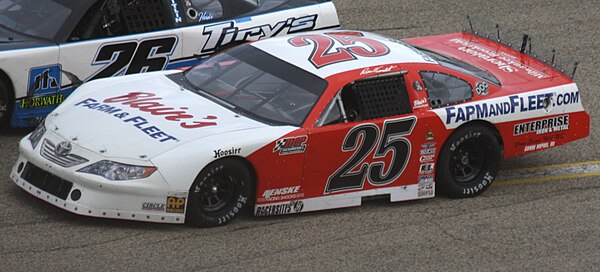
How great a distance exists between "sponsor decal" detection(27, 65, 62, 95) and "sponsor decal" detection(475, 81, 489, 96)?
3.71 meters

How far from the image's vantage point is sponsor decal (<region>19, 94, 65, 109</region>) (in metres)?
10.7

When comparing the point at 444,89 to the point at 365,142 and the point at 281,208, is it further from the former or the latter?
the point at 281,208

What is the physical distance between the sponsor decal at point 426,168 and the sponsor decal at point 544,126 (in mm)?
899

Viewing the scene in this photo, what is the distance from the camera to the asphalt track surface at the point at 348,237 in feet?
27.3

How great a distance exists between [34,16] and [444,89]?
389 centimetres

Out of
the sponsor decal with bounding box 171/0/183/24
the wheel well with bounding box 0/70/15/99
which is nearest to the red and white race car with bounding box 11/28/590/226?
the wheel well with bounding box 0/70/15/99

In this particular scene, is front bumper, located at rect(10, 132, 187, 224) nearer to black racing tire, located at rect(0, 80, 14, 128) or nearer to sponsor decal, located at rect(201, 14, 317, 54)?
black racing tire, located at rect(0, 80, 14, 128)

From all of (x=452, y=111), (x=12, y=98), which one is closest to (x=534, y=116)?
(x=452, y=111)

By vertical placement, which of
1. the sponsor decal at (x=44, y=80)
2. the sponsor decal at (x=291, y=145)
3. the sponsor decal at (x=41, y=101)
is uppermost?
the sponsor decal at (x=291, y=145)

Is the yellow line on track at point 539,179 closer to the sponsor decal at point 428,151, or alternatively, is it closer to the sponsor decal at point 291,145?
the sponsor decal at point 428,151

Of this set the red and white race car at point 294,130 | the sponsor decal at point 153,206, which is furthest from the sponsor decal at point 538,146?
the sponsor decal at point 153,206

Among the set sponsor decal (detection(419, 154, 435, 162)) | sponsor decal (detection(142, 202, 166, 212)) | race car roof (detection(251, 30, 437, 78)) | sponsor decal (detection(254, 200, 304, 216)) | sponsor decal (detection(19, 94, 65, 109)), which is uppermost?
race car roof (detection(251, 30, 437, 78))

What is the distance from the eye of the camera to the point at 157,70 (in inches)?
448

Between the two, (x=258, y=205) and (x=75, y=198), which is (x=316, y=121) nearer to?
(x=258, y=205)
